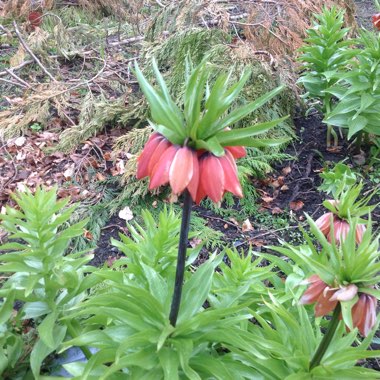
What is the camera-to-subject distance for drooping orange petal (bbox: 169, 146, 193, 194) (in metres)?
0.83

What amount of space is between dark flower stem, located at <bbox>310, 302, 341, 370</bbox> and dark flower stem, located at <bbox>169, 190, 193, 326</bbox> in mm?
329

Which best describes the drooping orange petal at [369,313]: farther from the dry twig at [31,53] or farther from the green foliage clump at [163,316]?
the dry twig at [31,53]

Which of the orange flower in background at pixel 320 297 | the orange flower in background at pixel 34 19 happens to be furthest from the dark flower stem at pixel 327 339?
the orange flower in background at pixel 34 19

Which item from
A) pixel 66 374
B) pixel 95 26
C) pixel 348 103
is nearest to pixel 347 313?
pixel 66 374

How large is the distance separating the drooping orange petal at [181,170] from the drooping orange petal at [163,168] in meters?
0.01

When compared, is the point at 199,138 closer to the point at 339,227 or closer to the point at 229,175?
the point at 229,175

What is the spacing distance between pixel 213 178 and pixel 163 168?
9 centimetres

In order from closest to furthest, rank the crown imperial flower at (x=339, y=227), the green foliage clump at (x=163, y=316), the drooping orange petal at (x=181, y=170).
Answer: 1. the drooping orange petal at (x=181, y=170)
2. the green foliage clump at (x=163, y=316)
3. the crown imperial flower at (x=339, y=227)

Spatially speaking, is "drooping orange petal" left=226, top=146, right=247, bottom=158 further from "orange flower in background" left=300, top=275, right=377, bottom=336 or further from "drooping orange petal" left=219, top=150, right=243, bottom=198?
"orange flower in background" left=300, top=275, right=377, bottom=336

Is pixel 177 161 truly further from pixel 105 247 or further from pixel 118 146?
pixel 118 146

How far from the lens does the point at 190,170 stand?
2.79ft

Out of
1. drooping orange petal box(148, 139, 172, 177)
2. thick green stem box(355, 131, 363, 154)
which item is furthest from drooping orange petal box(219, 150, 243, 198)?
thick green stem box(355, 131, 363, 154)

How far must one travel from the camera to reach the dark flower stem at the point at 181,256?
956 millimetres

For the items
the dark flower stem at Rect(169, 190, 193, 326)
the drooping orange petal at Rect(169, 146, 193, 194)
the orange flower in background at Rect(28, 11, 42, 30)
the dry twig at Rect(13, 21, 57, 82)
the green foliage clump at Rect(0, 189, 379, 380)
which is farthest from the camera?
the orange flower in background at Rect(28, 11, 42, 30)
